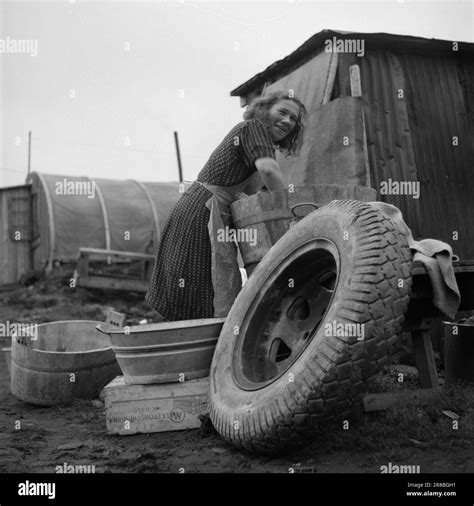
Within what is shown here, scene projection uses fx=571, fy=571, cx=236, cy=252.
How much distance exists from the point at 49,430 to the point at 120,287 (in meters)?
7.99

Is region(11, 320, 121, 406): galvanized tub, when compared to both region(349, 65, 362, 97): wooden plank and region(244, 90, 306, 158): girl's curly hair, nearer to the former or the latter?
region(244, 90, 306, 158): girl's curly hair

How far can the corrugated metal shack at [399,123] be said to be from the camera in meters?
5.95

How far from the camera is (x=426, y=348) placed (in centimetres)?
327

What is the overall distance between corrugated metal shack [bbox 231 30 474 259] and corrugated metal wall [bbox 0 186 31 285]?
447 inches

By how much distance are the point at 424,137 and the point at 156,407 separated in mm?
4422

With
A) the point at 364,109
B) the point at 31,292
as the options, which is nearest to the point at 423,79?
the point at 364,109

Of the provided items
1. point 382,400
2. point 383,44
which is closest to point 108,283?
point 383,44

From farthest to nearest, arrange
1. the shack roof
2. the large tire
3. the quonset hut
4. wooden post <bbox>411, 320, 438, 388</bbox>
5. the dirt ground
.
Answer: the quonset hut → the shack roof → wooden post <bbox>411, 320, 438, 388</bbox> → the dirt ground → the large tire

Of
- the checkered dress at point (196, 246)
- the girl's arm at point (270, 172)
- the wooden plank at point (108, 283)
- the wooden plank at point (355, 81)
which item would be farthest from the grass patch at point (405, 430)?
the wooden plank at point (108, 283)

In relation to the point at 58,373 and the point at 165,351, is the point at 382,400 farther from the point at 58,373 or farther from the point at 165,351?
the point at 58,373

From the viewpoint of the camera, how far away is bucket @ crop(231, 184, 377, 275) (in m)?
3.52

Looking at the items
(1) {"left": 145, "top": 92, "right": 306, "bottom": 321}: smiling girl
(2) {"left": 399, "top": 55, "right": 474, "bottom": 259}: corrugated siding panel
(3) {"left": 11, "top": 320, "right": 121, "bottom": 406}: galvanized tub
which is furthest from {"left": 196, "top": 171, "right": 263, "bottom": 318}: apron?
(2) {"left": 399, "top": 55, "right": 474, "bottom": 259}: corrugated siding panel

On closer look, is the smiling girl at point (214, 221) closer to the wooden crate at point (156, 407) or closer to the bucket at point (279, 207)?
the bucket at point (279, 207)
